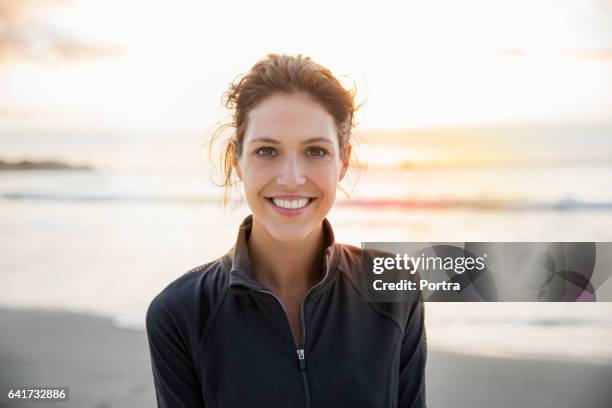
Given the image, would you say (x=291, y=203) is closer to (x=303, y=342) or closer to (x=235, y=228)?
(x=303, y=342)

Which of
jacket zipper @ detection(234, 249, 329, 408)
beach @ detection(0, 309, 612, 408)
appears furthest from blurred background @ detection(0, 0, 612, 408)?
jacket zipper @ detection(234, 249, 329, 408)

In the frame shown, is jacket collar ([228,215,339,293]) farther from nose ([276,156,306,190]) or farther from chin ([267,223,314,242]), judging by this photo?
nose ([276,156,306,190])

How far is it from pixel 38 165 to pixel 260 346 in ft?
11.3

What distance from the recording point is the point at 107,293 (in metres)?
3.66

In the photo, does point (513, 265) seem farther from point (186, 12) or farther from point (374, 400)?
point (186, 12)

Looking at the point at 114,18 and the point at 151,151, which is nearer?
the point at 114,18

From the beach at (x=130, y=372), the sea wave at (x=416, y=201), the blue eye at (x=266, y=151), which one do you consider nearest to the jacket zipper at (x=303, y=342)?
the blue eye at (x=266, y=151)

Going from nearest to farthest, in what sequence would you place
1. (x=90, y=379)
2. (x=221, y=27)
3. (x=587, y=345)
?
(x=90, y=379)
(x=587, y=345)
(x=221, y=27)

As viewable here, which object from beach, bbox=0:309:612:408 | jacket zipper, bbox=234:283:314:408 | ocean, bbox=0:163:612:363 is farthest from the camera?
ocean, bbox=0:163:612:363

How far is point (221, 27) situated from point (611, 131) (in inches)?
112

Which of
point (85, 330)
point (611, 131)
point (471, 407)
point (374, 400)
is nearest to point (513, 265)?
point (471, 407)

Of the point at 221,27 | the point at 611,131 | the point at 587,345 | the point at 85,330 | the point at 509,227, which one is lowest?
the point at 587,345

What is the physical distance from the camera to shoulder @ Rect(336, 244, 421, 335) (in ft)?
5.07

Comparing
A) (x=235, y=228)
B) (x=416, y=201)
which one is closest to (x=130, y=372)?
(x=235, y=228)
